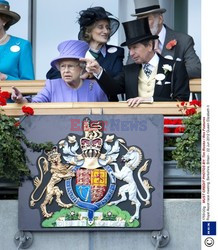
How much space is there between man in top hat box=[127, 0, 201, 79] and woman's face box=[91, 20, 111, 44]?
1.53 ft

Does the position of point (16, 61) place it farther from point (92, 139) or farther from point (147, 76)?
point (92, 139)

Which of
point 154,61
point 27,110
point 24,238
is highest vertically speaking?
point 154,61

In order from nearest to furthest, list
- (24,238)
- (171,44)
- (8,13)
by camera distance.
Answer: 1. (24,238)
2. (171,44)
3. (8,13)

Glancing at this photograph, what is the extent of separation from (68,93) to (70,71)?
241 mm

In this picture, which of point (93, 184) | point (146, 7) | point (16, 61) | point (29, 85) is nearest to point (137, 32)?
point (146, 7)

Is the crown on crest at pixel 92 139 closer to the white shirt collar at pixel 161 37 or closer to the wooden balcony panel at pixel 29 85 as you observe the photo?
the wooden balcony panel at pixel 29 85

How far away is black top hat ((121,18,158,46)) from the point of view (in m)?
11.7

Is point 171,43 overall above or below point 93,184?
above

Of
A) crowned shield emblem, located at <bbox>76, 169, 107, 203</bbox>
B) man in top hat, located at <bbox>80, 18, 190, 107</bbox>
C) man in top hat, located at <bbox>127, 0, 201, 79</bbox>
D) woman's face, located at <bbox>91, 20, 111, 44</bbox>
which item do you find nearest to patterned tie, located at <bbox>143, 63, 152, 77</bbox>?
man in top hat, located at <bbox>80, 18, 190, 107</bbox>

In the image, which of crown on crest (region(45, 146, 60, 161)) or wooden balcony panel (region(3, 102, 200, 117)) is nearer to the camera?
crown on crest (region(45, 146, 60, 161))

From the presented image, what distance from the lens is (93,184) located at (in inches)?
436

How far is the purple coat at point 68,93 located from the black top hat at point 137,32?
0.52 m

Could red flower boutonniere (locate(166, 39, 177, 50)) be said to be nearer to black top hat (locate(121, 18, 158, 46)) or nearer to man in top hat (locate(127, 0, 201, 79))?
man in top hat (locate(127, 0, 201, 79))

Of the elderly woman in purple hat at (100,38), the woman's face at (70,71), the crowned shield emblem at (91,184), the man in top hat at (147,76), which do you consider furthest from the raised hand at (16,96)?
the elderly woman in purple hat at (100,38)
